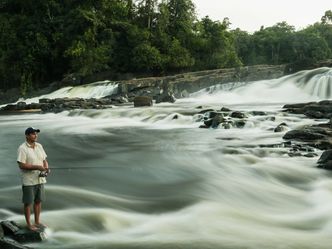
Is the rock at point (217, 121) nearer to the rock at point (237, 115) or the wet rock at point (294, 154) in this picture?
the rock at point (237, 115)

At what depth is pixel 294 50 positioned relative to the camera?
178 feet

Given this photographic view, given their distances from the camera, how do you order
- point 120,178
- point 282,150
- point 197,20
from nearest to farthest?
1. point 120,178
2. point 282,150
3. point 197,20

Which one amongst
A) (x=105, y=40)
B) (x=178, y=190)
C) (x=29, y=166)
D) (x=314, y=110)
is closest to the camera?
(x=29, y=166)

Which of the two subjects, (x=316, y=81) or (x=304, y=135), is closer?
(x=304, y=135)

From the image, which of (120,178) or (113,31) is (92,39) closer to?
(113,31)

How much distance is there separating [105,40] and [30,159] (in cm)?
3603

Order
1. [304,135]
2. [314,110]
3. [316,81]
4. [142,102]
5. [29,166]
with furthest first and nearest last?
[316,81]
[142,102]
[314,110]
[304,135]
[29,166]

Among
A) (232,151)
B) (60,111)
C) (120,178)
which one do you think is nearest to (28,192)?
(120,178)

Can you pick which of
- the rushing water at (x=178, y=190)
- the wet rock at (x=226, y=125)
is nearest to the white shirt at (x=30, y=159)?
the rushing water at (x=178, y=190)

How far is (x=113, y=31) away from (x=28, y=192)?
121 ft

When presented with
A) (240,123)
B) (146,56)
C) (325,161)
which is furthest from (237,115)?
(146,56)

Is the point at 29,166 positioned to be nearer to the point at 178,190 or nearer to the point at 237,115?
the point at 178,190

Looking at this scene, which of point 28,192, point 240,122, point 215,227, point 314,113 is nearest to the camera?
point 28,192

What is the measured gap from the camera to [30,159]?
19.2 ft
